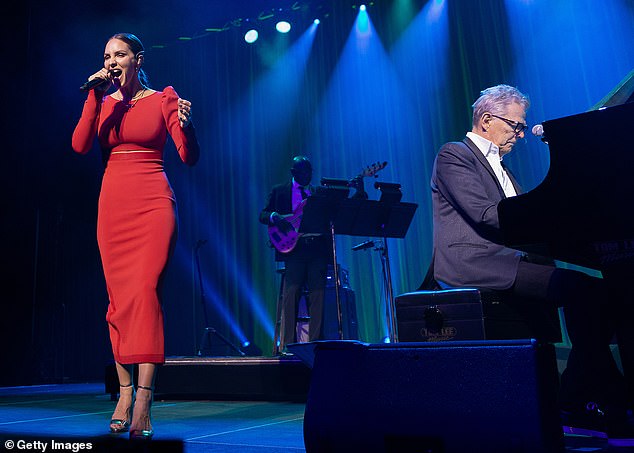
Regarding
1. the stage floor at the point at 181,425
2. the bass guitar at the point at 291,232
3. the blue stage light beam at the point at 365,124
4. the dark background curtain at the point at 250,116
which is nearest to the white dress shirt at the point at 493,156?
the stage floor at the point at 181,425

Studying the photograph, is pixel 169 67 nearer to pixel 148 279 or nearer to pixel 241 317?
pixel 241 317

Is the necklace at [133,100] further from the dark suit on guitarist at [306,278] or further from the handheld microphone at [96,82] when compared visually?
the dark suit on guitarist at [306,278]

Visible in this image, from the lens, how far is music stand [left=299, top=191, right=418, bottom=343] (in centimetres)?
421

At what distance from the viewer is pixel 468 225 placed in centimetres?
238

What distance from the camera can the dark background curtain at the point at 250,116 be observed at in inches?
252

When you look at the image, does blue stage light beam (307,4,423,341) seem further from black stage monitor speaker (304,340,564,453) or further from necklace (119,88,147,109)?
black stage monitor speaker (304,340,564,453)

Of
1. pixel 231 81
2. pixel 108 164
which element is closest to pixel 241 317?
pixel 231 81

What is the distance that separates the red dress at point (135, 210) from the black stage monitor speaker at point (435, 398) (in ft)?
3.28

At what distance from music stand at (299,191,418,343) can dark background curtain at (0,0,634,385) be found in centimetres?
312

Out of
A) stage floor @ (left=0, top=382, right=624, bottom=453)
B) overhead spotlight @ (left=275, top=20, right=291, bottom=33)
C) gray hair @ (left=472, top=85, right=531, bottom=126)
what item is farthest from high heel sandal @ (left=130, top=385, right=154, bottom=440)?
overhead spotlight @ (left=275, top=20, right=291, bottom=33)

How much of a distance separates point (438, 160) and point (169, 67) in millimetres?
7453

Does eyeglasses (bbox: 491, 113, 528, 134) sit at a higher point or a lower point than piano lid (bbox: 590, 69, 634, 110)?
higher

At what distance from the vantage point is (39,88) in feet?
21.4

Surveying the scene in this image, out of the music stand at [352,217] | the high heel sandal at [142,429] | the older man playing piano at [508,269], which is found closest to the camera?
the older man playing piano at [508,269]
